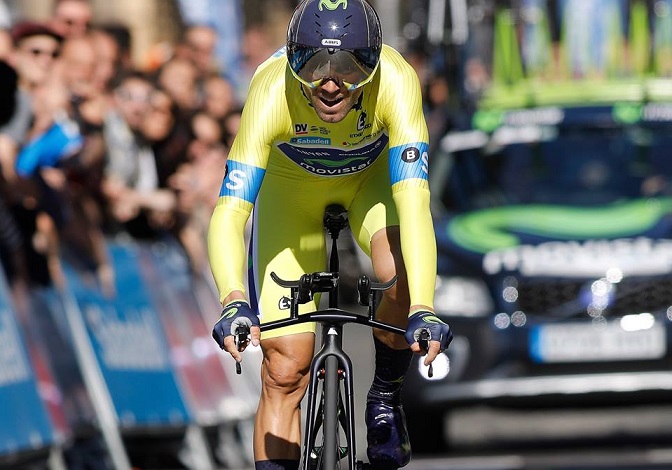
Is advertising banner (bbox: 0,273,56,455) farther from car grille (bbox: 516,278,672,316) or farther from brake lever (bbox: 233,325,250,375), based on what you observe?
car grille (bbox: 516,278,672,316)

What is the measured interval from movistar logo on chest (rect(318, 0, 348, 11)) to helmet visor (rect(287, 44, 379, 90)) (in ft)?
0.63

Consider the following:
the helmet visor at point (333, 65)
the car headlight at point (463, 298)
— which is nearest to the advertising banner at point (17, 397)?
the car headlight at point (463, 298)

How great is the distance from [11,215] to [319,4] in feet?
10.8

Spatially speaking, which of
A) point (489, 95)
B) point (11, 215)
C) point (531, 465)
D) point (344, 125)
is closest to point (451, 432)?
point (531, 465)

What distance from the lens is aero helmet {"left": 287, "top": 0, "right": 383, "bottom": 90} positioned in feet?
21.4

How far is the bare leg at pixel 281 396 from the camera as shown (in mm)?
7289

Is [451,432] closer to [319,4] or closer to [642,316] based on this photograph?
[642,316]

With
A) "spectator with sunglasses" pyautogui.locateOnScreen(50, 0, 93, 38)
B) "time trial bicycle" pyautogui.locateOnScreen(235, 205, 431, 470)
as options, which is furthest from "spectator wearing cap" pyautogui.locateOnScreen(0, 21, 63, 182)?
"time trial bicycle" pyautogui.locateOnScreen(235, 205, 431, 470)

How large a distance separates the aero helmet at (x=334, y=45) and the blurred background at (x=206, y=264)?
3.09 meters

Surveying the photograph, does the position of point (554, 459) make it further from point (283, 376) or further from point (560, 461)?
point (283, 376)

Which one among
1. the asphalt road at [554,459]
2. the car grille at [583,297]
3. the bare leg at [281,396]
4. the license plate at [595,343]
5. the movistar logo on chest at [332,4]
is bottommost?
the asphalt road at [554,459]

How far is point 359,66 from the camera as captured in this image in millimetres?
6570

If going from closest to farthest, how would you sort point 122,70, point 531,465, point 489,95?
point 531,465 < point 122,70 < point 489,95

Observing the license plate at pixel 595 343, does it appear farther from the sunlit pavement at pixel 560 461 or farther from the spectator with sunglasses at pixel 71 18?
the spectator with sunglasses at pixel 71 18
